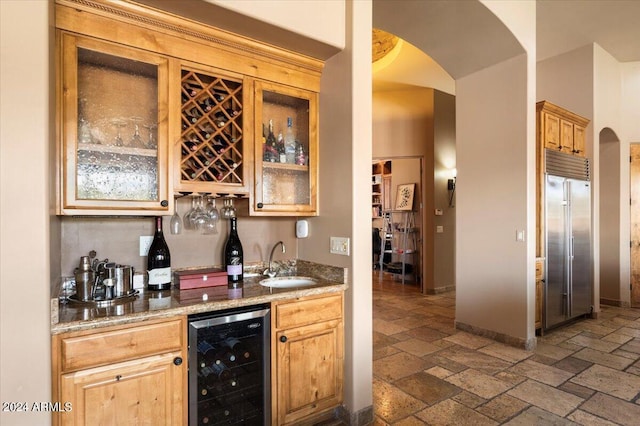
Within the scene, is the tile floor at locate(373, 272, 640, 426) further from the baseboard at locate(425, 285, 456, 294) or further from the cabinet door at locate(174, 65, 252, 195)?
the cabinet door at locate(174, 65, 252, 195)

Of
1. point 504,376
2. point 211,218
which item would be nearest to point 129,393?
point 211,218

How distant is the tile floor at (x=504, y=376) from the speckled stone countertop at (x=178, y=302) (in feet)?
3.32

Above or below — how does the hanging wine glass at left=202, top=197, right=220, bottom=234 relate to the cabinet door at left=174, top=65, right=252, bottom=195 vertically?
below

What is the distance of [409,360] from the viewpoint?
329 cm

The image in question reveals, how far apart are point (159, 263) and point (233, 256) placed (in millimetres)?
466

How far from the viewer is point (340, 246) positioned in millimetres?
2369

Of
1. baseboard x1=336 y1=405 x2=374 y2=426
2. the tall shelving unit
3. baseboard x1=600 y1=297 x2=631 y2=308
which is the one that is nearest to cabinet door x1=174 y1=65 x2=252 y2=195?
baseboard x1=336 y1=405 x2=374 y2=426

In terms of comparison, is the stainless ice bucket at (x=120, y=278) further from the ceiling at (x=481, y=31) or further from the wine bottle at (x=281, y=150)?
the ceiling at (x=481, y=31)

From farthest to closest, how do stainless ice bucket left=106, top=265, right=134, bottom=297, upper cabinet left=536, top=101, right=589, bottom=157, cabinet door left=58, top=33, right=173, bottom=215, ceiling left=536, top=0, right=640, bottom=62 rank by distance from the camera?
upper cabinet left=536, top=101, right=589, bottom=157
ceiling left=536, top=0, right=640, bottom=62
stainless ice bucket left=106, top=265, right=134, bottom=297
cabinet door left=58, top=33, right=173, bottom=215

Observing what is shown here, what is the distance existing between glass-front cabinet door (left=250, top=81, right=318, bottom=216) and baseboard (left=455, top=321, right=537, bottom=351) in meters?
2.65

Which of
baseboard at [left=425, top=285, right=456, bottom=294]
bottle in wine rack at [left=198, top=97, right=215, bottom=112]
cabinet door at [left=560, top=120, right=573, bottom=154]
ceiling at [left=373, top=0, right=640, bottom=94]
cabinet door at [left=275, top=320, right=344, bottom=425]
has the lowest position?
baseboard at [left=425, top=285, right=456, bottom=294]

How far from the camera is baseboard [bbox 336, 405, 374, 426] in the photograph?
7.38 feet

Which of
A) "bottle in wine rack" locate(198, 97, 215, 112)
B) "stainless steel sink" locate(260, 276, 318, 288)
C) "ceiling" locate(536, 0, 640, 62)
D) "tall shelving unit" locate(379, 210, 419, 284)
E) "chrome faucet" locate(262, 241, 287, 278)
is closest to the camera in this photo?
"bottle in wine rack" locate(198, 97, 215, 112)

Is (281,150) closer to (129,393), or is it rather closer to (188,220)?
(188,220)
